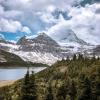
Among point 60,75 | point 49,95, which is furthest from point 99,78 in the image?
point 60,75

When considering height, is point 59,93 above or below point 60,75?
below

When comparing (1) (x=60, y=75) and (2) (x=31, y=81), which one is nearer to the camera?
(2) (x=31, y=81)

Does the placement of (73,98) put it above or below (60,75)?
below

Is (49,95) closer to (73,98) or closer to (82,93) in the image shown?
(82,93)

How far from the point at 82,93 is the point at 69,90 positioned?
1389cm

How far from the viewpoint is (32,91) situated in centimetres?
2845

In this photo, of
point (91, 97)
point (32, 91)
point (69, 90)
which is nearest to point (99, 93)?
point (91, 97)

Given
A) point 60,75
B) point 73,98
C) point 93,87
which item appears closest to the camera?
point 93,87

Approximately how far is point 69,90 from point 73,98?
246 centimetres

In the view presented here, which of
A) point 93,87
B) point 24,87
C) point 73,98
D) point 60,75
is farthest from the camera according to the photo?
point 60,75

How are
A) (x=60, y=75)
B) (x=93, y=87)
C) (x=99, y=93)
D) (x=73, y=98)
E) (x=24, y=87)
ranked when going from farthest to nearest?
(x=60, y=75) → (x=73, y=98) → (x=93, y=87) → (x=99, y=93) → (x=24, y=87)

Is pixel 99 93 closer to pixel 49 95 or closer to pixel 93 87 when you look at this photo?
pixel 93 87

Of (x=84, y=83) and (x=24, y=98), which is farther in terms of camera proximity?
(x=84, y=83)

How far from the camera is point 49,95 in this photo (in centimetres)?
4075
